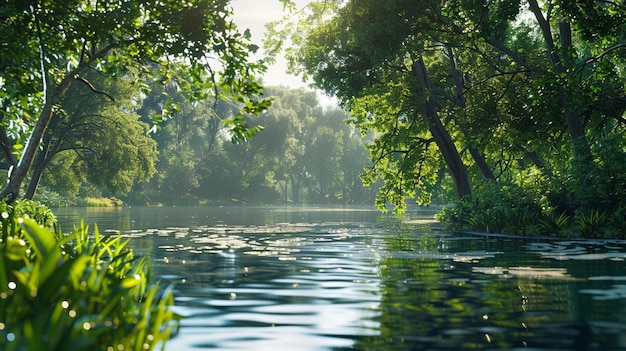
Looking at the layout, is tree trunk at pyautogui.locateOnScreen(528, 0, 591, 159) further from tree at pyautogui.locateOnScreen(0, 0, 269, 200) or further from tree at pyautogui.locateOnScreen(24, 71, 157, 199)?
tree at pyautogui.locateOnScreen(24, 71, 157, 199)

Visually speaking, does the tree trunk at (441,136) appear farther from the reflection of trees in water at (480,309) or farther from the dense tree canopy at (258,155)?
the dense tree canopy at (258,155)

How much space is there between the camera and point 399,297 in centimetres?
1151

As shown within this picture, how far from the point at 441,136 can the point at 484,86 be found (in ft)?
10.1

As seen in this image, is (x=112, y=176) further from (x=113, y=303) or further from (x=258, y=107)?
(x=113, y=303)

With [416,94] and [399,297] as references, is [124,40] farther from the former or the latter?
[416,94]

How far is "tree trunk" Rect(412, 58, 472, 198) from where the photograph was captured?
1366 inches

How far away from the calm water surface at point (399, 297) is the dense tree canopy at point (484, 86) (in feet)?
18.1

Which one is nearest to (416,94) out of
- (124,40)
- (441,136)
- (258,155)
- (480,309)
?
(441,136)

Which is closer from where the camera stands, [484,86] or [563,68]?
[563,68]

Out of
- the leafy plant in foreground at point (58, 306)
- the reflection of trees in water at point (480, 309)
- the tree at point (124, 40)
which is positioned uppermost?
the tree at point (124, 40)

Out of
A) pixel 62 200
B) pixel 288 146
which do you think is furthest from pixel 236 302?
pixel 288 146

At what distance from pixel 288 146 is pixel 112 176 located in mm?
57263

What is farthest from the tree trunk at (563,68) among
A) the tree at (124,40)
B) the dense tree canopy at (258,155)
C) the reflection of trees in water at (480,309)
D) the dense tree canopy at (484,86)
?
the dense tree canopy at (258,155)

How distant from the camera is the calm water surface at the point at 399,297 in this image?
323 inches
